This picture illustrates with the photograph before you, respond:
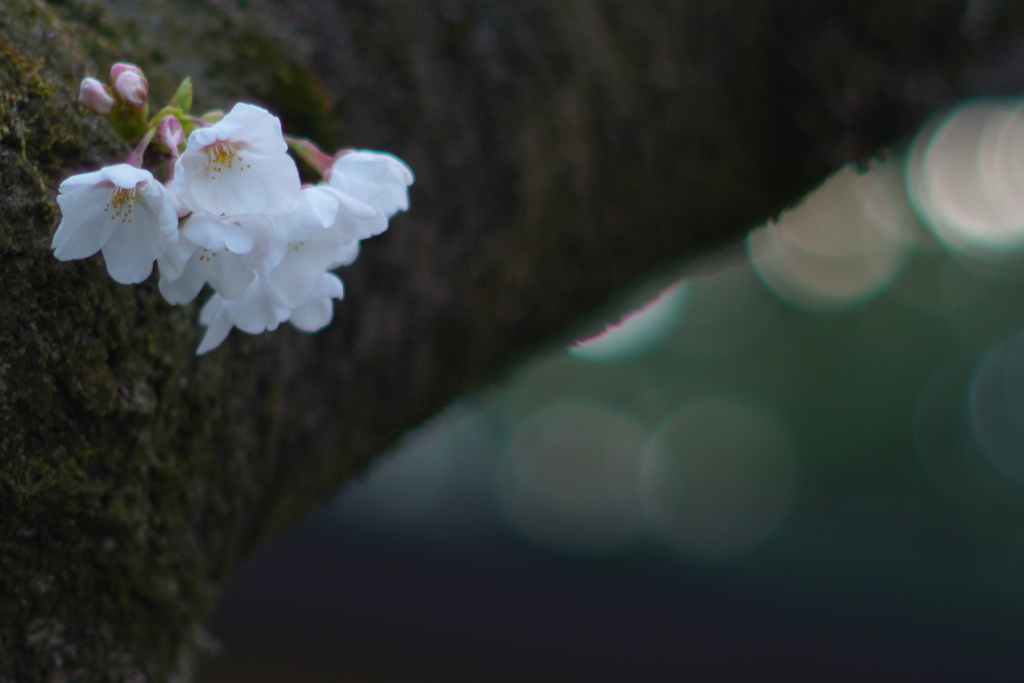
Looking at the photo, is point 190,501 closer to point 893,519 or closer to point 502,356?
point 502,356

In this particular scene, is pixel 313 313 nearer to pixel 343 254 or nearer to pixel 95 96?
pixel 343 254

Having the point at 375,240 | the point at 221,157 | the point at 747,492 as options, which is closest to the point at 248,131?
the point at 221,157

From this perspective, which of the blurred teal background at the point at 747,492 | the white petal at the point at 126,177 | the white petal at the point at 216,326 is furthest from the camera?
the blurred teal background at the point at 747,492

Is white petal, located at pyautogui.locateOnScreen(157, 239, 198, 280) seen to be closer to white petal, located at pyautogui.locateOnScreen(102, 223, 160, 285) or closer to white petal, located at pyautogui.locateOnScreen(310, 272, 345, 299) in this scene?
white petal, located at pyautogui.locateOnScreen(102, 223, 160, 285)

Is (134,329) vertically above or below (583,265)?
below

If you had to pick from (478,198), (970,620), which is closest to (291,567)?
(970,620)

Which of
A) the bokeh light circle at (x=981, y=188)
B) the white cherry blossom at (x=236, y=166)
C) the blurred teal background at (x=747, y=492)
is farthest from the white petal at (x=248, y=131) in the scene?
the bokeh light circle at (x=981, y=188)

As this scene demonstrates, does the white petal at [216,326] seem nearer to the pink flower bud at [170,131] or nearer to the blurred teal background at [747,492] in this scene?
the pink flower bud at [170,131]
